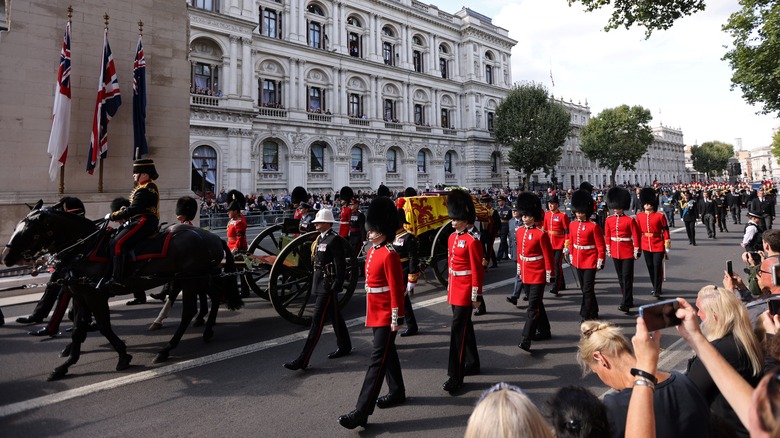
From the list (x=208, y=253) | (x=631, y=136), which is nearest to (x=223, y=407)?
(x=208, y=253)

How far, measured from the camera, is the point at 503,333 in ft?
19.8

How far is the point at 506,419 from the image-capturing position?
1.37 meters

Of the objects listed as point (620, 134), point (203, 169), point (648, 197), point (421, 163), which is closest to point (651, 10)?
point (648, 197)

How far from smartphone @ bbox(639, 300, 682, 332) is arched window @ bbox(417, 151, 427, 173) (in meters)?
40.5

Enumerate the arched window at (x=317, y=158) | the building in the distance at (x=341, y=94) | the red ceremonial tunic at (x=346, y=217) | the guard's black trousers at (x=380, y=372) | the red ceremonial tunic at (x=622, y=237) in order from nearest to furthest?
the guard's black trousers at (x=380, y=372) < the red ceremonial tunic at (x=622, y=237) < the red ceremonial tunic at (x=346, y=217) < the building in the distance at (x=341, y=94) < the arched window at (x=317, y=158)

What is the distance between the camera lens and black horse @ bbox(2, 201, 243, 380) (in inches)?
192

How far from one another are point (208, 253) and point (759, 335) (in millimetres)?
6170

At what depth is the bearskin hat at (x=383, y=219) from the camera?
14.3 feet

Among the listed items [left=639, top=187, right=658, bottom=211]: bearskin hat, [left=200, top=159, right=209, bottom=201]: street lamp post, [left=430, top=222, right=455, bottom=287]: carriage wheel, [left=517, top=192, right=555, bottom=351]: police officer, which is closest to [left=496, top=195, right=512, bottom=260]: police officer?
[left=430, top=222, right=455, bottom=287]: carriage wheel

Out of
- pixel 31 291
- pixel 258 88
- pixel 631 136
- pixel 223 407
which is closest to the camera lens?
pixel 223 407

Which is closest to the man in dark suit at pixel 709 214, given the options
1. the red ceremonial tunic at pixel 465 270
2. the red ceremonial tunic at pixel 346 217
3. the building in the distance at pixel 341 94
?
the red ceremonial tunic at pixel 346 217

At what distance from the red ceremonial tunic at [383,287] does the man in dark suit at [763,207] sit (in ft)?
45.8

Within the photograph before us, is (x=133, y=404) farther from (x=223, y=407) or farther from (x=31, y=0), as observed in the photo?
(x=31, y=0)

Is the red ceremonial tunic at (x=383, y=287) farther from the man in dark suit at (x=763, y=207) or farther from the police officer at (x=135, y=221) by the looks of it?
the man in dark suit at (x=763, y=207)
